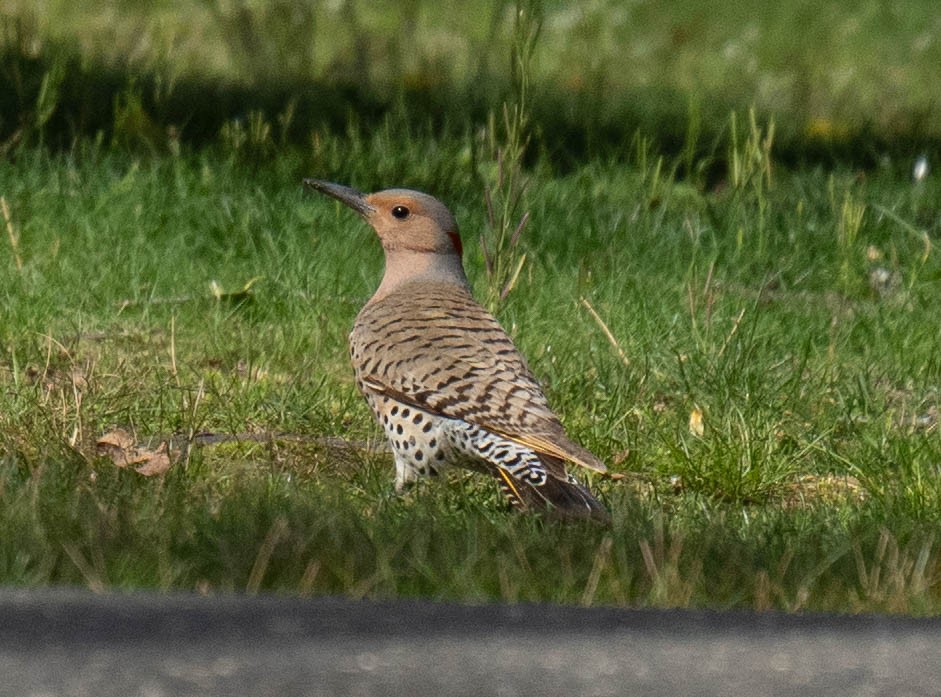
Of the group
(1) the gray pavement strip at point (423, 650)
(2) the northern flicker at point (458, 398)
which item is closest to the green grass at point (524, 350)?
(2) the northern flicker at point (458, 398)

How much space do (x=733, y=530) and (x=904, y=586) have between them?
657 mm

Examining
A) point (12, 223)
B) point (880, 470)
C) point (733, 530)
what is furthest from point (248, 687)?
point (12, 223)

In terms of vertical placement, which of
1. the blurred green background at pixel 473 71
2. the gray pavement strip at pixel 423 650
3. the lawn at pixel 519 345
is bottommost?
the blurred green background at pixel 473 71

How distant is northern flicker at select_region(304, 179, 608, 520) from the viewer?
4.70 m

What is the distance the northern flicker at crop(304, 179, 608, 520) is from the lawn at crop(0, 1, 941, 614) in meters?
0.10

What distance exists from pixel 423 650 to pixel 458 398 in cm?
211

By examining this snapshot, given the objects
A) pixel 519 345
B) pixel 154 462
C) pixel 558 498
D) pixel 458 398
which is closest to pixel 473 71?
pixel 519 345

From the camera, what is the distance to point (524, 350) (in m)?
6.12

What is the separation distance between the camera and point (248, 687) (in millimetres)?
2822

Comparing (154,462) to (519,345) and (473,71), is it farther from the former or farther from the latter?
(473,71)

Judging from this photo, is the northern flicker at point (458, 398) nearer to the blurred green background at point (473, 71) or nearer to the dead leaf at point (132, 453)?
the dead leaf at point (132, 453)

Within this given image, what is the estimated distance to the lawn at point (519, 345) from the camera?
368cm

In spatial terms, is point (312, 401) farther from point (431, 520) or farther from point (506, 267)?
point (431, 520)

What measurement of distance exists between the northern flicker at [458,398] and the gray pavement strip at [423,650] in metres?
1.35
